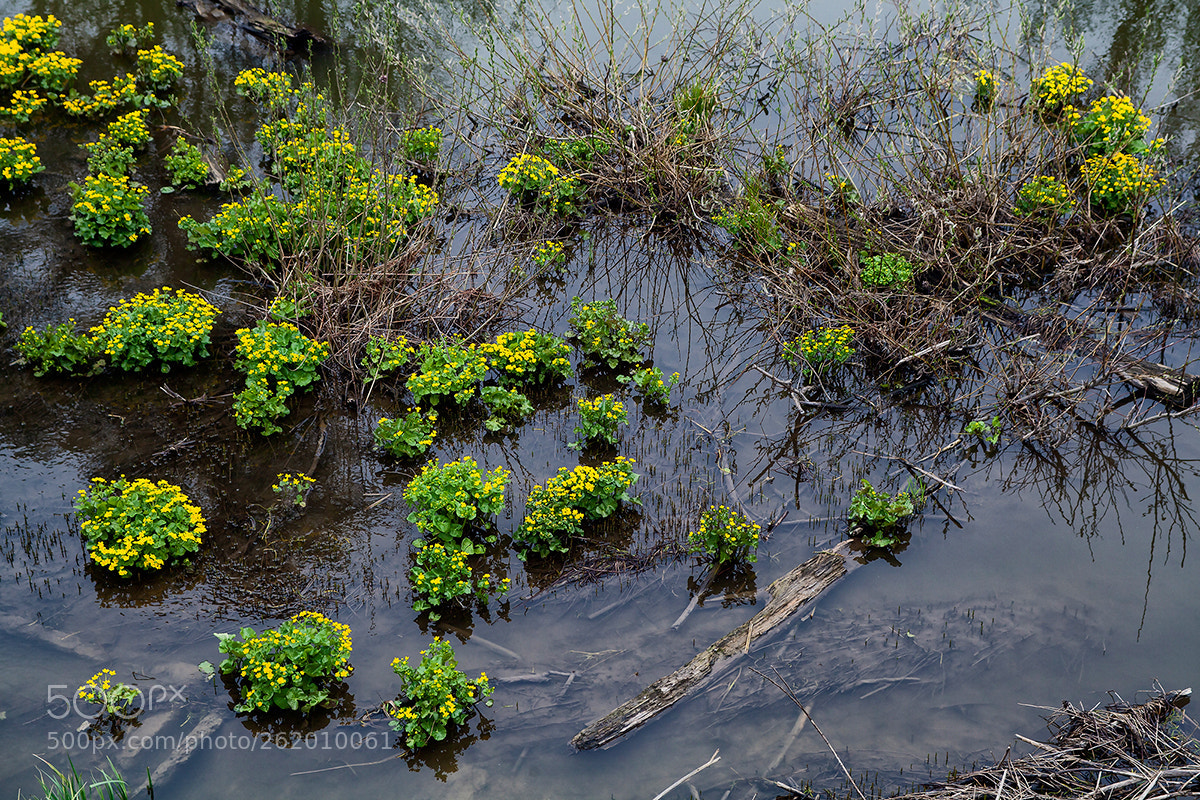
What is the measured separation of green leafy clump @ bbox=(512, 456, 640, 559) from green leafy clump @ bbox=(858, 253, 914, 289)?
3.72m

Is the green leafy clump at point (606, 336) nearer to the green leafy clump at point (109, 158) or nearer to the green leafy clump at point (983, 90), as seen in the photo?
the green leafy clump at point (983, 90)

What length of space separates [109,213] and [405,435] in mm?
4653

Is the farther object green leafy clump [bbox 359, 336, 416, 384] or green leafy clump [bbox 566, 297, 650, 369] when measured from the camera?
green leafy clump [bbox 566, 297, 650, 369]

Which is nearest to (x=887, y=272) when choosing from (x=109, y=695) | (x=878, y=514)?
(x=878, y=514)

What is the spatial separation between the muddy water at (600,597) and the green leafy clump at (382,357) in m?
0.38

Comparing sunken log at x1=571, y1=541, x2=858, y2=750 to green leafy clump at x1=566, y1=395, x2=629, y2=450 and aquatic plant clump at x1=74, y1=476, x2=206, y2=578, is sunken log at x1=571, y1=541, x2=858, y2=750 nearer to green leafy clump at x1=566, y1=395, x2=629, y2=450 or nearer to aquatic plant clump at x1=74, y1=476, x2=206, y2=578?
green leafy clump at x1=566, y1=395, x2=629, y2=450

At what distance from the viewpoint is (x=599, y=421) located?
783 cm

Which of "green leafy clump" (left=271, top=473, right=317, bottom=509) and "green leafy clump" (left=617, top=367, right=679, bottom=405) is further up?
"green leafy clump" (left=617, top=367, right=679, bottom=405)

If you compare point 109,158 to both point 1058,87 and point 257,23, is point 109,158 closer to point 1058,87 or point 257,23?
point 257,23

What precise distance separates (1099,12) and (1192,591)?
10943 millimetres

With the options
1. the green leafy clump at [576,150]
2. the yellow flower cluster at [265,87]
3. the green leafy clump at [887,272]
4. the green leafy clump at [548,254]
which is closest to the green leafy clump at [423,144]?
the green leafy clump at [576,150]

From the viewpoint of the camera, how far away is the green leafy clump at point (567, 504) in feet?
22.4

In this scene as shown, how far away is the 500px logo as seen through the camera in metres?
5.61

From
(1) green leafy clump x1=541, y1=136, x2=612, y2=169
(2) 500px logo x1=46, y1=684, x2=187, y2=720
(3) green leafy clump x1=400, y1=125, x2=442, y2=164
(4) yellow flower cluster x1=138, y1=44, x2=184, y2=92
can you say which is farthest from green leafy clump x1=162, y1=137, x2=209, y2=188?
(2) 500px logo x1=46, y1=684, x2=187, y2=720
